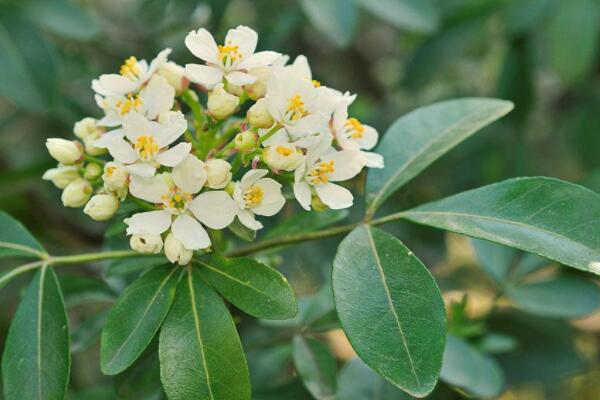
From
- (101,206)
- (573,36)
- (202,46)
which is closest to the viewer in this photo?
(101,206)

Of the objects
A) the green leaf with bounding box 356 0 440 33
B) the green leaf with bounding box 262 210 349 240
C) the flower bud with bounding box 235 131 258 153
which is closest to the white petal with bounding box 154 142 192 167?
the flower bud with bounding box 235 131 258 153

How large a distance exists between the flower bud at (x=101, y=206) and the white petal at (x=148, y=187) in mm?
50

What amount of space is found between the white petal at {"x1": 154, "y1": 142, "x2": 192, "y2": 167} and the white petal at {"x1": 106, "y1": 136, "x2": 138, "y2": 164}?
0.05 meters

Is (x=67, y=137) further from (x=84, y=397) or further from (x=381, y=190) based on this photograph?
(x=381, y=190)

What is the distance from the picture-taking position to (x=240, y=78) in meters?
1.47

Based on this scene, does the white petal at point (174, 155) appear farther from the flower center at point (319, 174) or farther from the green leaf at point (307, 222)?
the green leaf at point (307, 222)

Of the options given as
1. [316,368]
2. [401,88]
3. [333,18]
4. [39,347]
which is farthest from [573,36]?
[39,347]

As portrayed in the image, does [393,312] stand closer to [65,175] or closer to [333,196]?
[333,196]

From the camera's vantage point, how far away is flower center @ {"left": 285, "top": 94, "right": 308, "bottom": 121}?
55.6 inches

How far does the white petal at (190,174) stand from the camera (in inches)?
54.1

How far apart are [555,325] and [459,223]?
58.0 inches

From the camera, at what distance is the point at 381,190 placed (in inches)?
65.6

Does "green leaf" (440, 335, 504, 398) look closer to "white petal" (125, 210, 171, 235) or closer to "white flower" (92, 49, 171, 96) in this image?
"white petal" (125, 210, 171, 235)

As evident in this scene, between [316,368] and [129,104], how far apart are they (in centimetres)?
73
